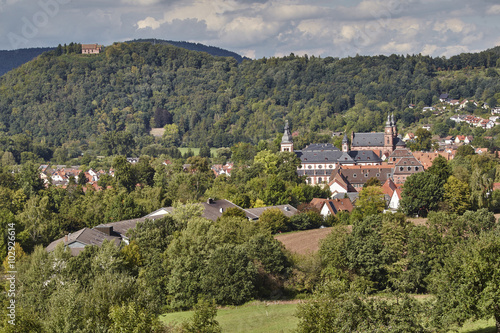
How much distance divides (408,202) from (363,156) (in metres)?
49.9

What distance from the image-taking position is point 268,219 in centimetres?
5141

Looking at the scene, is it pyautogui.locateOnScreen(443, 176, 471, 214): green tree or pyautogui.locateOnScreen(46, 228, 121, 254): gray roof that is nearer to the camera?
pyautogui.locateOnScreen(46, 228, 121, 254): gray roof

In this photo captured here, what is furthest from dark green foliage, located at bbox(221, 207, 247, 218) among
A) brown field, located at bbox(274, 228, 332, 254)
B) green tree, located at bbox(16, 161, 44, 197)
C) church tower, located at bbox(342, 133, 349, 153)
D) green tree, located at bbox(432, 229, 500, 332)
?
church tower, located at bbox(342, 133, 349, 153)

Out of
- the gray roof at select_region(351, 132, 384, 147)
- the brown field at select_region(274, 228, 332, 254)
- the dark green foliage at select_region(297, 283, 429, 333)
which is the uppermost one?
the gray roof at select_region(351, 132, 384, 147)

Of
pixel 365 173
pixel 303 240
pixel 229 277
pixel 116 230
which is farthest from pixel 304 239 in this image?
pixel 365 173

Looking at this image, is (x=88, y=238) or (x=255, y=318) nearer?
(x=255, y=318)

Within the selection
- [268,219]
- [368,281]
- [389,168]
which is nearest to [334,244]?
[368,281]

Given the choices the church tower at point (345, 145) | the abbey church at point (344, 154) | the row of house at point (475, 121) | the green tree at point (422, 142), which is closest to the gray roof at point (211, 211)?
the abbey church at point (344, 154)

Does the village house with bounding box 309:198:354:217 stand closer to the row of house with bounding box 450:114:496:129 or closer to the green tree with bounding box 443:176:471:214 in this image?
the green tree with bounding box 443:176:471:214

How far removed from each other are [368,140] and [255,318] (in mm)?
90249

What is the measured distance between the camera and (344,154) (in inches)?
4090

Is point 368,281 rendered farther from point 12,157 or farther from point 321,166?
point 12,157

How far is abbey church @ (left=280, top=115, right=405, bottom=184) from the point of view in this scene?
101m

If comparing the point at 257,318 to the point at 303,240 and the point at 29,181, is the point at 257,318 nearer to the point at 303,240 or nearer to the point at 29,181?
the point at 303,240
